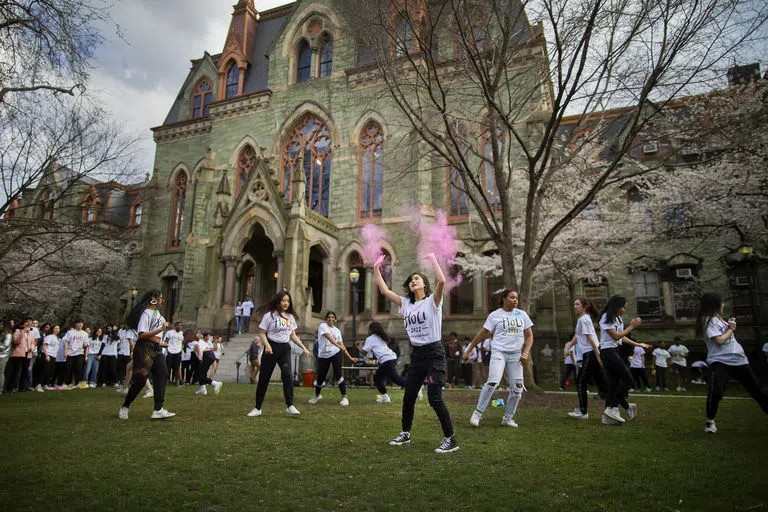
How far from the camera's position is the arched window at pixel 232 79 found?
31578 mm

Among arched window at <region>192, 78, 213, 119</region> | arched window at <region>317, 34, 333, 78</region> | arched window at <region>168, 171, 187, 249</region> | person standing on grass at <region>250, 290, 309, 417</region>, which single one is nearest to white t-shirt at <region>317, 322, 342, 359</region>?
person standing on grass at <region>250, 290, 309, 417</region>

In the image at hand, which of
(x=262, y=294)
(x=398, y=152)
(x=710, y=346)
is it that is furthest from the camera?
(x=262, y=294)

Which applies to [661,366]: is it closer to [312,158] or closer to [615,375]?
[615,375]

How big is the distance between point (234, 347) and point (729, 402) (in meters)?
17.0

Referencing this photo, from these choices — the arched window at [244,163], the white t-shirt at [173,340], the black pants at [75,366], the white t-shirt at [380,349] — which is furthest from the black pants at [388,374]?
the arched window at [244,163]

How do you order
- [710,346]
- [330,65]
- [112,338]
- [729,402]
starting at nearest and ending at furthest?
[710,346] → [729,402] → [112,338] → [330,65]

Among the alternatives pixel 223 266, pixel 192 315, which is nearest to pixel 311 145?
pixel 223 266

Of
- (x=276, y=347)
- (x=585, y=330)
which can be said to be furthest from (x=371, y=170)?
(x=585, y=330)

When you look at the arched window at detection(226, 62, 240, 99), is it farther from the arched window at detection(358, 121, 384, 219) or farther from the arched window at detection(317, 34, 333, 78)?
the arched window at detection(358, 121, 384, 219)

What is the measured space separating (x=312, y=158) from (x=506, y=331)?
22286 mm

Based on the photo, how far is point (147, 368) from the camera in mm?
7465

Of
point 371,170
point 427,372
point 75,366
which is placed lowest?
point 75,366

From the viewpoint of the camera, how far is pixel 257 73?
31203mm

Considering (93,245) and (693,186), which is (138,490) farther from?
(93,245)
